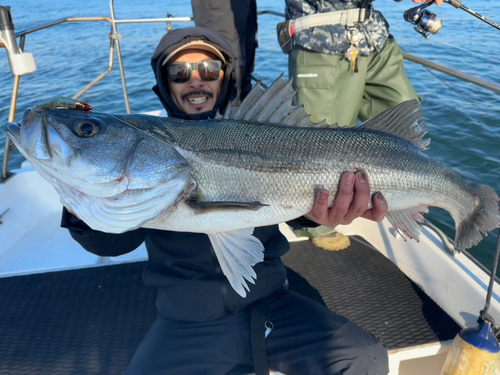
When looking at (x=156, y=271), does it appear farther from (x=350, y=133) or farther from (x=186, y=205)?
(x=350, y=133)

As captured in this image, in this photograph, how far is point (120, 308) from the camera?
2822 mm

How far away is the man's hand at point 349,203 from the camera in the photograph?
5.81 ft

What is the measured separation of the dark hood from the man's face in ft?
0.19

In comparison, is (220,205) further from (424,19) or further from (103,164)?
(424,19)

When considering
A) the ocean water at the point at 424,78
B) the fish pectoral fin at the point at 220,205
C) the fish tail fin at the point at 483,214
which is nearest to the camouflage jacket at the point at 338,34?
the ocean water at the point at 424,78

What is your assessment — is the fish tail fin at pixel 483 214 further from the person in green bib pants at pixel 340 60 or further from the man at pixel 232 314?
the person in green bib pants at pixel 340 60

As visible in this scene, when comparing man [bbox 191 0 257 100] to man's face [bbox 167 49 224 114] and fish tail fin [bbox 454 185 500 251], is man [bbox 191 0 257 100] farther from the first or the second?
fish tail fin [bbox 454 185 500 251]

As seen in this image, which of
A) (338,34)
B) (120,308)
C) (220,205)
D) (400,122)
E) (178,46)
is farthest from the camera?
(338,34)

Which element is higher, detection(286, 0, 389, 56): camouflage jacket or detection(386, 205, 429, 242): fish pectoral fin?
detection(286, 0, 389, 56): camouflage jacket

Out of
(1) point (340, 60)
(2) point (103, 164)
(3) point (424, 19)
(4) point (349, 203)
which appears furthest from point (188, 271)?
(3) point (424, 19)

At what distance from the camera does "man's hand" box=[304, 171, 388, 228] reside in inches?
69.7

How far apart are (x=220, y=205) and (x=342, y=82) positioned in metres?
2.13

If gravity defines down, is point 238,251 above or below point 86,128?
below

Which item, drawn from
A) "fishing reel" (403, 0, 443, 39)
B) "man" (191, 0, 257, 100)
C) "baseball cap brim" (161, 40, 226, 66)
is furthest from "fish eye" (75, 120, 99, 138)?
"fishing reel" (403, 0, 443, 39)
